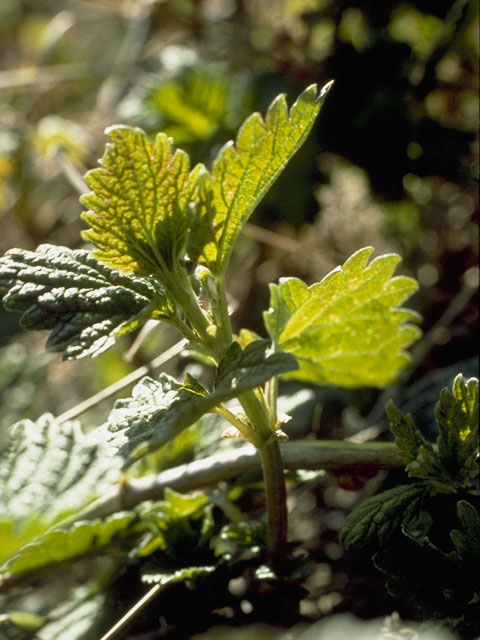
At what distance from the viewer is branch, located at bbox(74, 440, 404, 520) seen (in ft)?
3.05

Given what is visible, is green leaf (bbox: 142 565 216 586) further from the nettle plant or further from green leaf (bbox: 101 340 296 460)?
green leaf (bbox: 101 340 296 460)

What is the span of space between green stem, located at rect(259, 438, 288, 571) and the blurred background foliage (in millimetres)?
193

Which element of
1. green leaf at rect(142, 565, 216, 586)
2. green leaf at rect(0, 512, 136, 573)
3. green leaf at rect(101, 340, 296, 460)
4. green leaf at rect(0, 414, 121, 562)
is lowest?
green leaf at rect(142, 565, 216, 586)

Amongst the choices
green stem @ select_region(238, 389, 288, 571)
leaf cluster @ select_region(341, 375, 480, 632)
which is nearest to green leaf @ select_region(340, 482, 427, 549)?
leaf cluster @ select_region(341, 375, 480, 632)

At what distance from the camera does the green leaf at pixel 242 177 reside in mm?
769

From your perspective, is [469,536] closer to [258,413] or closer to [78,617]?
[258,413]

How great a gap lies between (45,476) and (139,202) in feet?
1.44

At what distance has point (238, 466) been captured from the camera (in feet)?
3.19

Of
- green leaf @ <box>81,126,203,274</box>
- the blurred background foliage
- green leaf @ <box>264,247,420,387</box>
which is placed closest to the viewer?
green leaf @ <box>81,126,203,274</box>

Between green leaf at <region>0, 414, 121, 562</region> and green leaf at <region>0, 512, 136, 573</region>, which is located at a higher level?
green leaf at <region>0, 414, 121, 562</region>

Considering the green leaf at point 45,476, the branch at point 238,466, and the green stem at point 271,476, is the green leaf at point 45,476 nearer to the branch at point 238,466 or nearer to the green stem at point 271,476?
the branch at point 238,466

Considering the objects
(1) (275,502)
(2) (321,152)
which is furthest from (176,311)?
(2) (321,152)

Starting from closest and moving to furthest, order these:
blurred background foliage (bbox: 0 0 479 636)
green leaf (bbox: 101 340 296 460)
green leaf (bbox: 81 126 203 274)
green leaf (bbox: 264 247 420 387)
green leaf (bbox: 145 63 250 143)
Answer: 1. green leaf (bbox: 101 340 296 460)
2. green leaf (bbox: 81 126 203 274)
3. green leaf (bbox: 264 247 420 387)
4. blurred background foliage (bbox: 0 0 479 636)
5. green leaf (bbox: 145 63 250 143)

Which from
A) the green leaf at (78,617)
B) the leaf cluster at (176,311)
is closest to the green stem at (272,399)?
the leaf cluster at (176,311)
